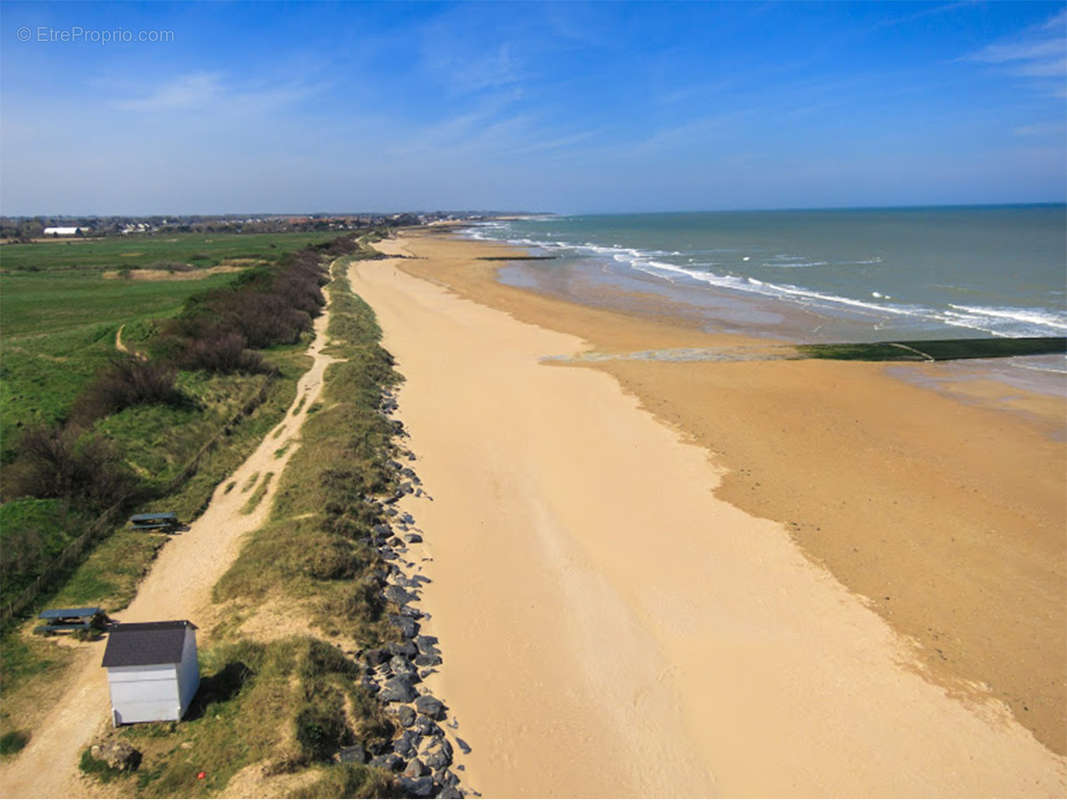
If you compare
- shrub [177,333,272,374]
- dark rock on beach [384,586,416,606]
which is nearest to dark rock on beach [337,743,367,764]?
dark rock on beach [384,586,416,606]

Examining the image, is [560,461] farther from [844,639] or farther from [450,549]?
[844,639]

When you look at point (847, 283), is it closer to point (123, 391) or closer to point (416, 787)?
point (123, 391)

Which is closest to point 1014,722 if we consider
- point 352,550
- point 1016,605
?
point 1016,605

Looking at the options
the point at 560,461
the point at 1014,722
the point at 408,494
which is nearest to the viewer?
the point at 1014,722

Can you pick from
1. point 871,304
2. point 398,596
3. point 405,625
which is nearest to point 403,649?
point 405,625

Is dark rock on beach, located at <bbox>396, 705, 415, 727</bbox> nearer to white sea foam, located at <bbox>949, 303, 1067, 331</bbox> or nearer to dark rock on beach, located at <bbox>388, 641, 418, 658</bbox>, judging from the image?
dark rock on beach, located at <bbox>388, 641, 418, 658</bbox>

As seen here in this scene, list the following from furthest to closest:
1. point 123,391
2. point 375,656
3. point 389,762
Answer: point 123,391 < point 375,656 < point 389,762
